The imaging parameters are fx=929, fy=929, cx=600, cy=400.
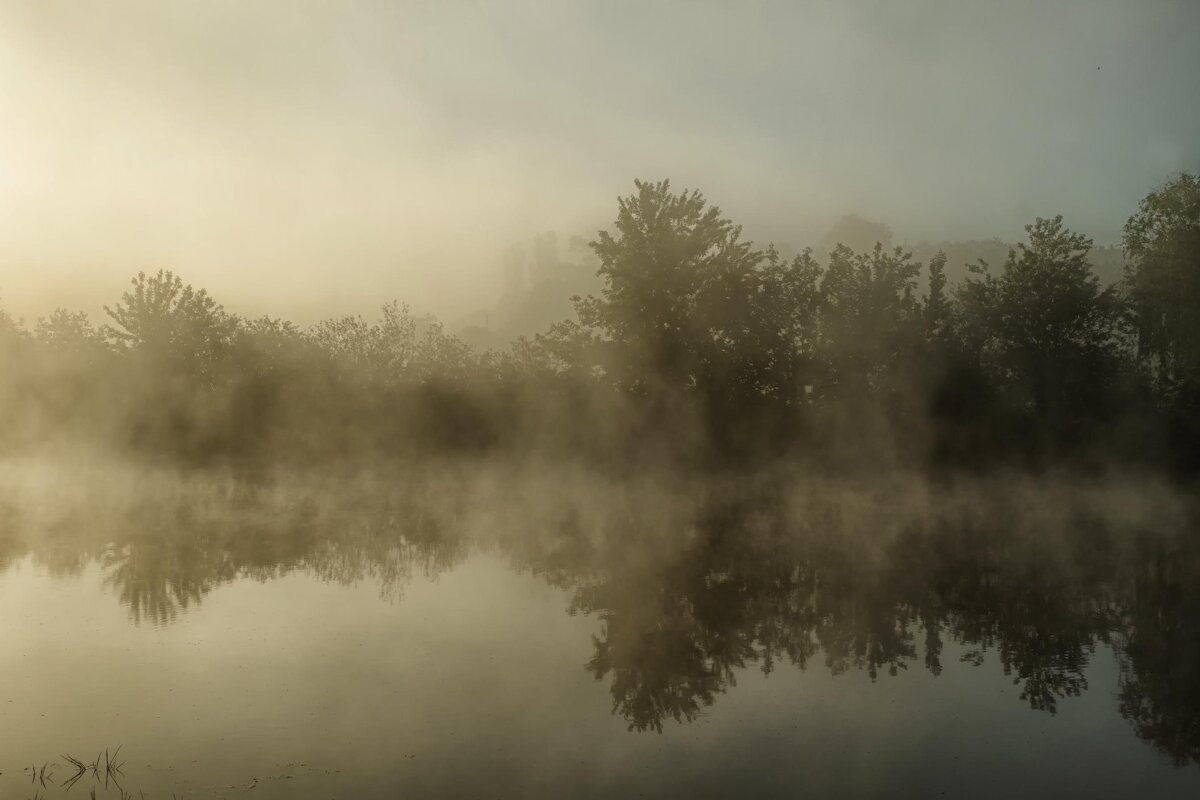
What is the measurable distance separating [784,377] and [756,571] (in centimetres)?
3355

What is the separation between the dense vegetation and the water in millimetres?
20665

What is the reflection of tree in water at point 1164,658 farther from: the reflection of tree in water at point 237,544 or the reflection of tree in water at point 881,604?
the reflection of tree in water at point 237,544

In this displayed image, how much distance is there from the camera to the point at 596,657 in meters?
14.6

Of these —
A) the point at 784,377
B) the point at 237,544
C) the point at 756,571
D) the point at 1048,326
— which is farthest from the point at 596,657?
the point at 1048,326

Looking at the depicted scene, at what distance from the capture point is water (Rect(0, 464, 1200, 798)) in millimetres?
9930

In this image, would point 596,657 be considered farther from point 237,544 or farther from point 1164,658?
point 237,544

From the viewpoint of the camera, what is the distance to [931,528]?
2959 centimetres

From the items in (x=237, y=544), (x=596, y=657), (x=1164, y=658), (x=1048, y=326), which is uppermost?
(x=1048, y=326)

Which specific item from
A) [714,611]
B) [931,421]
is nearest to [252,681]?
[714,611]

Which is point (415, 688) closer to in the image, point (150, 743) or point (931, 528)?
point (150, 743)

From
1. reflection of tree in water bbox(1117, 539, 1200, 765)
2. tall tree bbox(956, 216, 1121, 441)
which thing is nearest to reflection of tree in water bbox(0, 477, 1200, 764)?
reflection of tree in water bbox(1117, 539, 1200, 765)

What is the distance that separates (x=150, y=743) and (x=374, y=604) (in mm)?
8001

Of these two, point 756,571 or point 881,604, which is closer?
point 881,604

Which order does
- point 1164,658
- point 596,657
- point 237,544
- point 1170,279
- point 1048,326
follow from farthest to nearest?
point 1048,326 → point 1170,279 → point 237,544 → point 596,657 → point 1164,658
